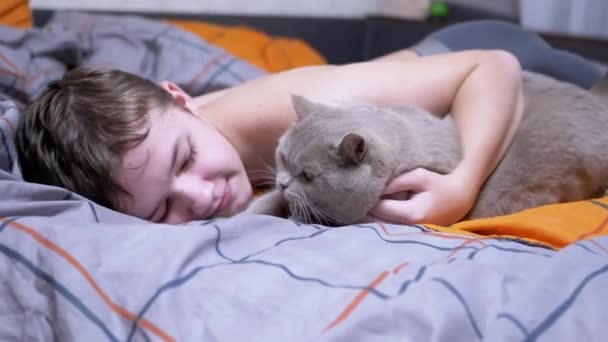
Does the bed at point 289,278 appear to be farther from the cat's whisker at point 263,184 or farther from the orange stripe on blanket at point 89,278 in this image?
the cat's whisker at point 263,184

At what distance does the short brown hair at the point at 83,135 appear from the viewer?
0.85 meters

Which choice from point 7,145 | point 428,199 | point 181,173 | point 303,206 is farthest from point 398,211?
point 7,145

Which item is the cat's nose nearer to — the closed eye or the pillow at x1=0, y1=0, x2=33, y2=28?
the closed eye

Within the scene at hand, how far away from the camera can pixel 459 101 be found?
1.08m

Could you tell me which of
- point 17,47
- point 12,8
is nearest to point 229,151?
point 17,47

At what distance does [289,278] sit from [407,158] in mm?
417

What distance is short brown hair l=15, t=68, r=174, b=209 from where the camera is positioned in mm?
850

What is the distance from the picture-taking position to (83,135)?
2.85 ft

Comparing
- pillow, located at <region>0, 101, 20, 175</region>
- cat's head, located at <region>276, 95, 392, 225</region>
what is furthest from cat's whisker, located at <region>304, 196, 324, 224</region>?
pillow, located at <region>0, 101, 20, 175</region>

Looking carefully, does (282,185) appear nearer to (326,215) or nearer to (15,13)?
(326,215)

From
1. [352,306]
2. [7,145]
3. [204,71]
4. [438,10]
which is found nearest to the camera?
[352,306]

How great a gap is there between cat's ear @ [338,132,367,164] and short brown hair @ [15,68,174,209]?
0.34m

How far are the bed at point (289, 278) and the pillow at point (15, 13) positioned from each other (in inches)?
37.6

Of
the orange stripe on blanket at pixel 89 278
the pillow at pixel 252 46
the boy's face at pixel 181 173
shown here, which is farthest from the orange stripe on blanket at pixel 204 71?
the orange stripe on blanket at pixel 89 278
